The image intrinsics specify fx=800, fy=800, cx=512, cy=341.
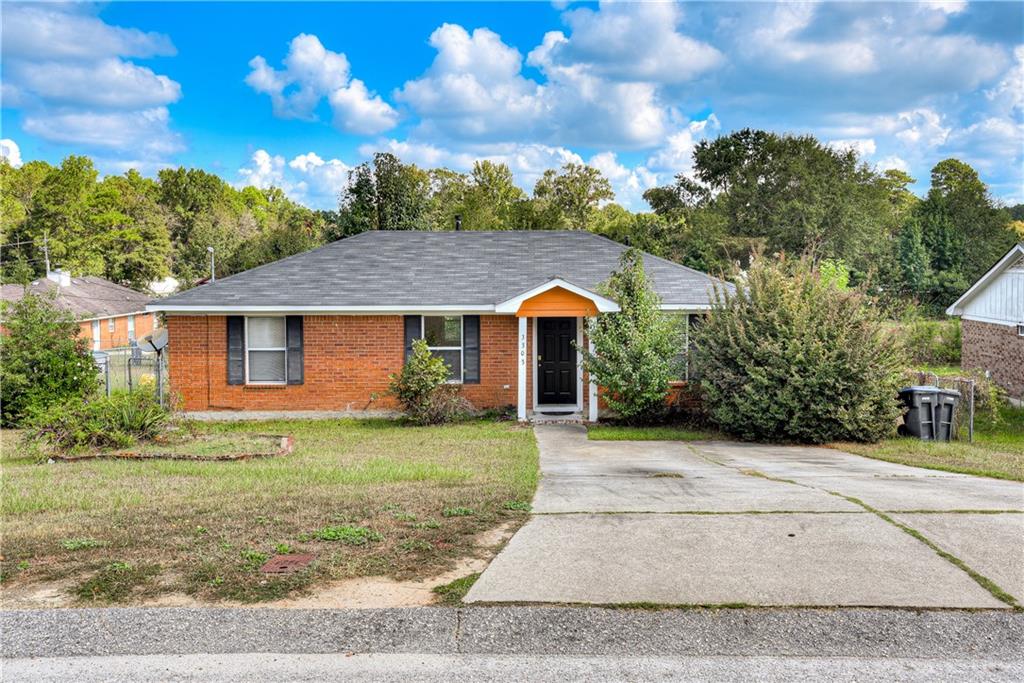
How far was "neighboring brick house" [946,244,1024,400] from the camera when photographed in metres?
20.6

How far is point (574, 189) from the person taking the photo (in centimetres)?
5825

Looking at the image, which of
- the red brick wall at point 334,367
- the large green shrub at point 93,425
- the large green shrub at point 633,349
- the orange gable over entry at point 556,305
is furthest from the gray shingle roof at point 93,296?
the large green shrub at point 633,349

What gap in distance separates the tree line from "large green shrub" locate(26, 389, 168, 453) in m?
18.5

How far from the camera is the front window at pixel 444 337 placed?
17.6 meters

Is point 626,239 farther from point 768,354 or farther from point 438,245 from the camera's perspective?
point 768,354

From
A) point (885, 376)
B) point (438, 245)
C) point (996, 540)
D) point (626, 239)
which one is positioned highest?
point (626, 239)

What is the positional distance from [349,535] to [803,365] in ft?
31.1

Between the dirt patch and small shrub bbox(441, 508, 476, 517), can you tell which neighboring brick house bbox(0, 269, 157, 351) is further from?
the dirt patch

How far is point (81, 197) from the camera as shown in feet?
175

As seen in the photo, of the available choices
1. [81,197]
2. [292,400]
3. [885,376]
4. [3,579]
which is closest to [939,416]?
[885,376]

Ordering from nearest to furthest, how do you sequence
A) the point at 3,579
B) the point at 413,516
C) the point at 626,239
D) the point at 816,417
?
A: the point at 3,579
the point at 413,516
the point at 816,417
the point at 626,239

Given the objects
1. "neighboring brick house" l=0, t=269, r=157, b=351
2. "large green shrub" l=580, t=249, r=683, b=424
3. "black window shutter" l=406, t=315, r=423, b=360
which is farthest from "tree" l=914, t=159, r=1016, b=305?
"neighboring brick house" l=0, t=269, r=157, b=351

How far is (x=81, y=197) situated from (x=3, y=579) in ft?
179

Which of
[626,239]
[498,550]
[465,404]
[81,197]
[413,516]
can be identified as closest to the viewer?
[498,550]
